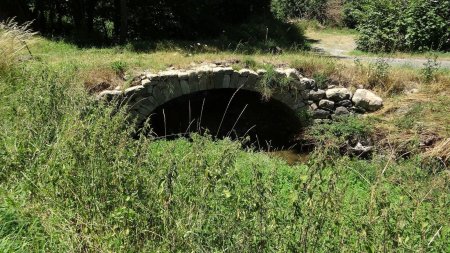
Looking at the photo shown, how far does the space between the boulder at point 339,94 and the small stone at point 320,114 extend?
0.97ft

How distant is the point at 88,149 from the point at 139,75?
211 inches

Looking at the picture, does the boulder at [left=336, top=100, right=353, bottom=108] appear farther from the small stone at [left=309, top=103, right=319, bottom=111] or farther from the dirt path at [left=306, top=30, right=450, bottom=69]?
the dirt path at [left=306, top=30, right=450, bottom=69]

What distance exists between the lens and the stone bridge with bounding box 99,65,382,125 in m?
8.38

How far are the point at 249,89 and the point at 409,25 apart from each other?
808 cm

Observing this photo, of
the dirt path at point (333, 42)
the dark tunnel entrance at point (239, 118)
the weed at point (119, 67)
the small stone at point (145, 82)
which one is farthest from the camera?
the dirt path at point (333, 42)

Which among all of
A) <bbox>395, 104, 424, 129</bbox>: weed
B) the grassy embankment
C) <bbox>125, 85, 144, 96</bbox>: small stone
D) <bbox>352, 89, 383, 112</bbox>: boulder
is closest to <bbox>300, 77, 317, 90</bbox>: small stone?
<bbox>352, 89, 383, 112</bbox>: boulder

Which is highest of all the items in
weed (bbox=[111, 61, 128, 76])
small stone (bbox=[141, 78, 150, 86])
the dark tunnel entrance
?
weed (bbox=[111, 61, 128, 76])

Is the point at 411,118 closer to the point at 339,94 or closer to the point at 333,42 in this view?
the point at 339,94

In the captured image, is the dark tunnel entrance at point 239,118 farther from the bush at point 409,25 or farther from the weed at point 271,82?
the bush at point 409,25

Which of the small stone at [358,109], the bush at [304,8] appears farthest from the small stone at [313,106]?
the bush at [304,8]

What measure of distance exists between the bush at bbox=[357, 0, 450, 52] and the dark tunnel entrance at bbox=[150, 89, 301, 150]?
571 cm

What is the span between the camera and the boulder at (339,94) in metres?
8.96

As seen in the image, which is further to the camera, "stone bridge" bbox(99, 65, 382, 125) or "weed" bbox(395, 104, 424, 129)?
"stone bridge" bbox(99, 65, 382, 125)

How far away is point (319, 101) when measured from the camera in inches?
359
